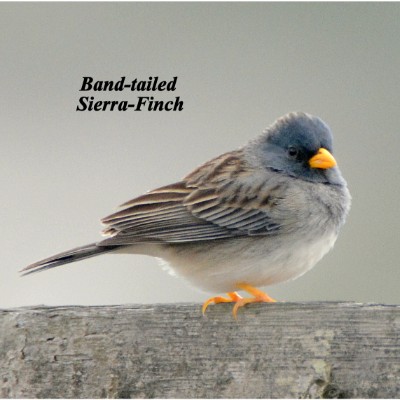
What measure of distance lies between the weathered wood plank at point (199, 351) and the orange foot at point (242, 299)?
61mm

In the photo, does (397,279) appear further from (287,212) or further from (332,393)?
(332,393)

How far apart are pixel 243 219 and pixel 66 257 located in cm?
86

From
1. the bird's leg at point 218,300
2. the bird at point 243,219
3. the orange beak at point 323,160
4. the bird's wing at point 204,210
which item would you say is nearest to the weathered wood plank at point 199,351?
the bird's leg at point 218,300

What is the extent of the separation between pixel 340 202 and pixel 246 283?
708 millimetres

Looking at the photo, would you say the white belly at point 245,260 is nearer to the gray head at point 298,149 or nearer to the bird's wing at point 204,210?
the bird's wing at point 204,210

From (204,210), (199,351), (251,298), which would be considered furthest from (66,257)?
(199,351)

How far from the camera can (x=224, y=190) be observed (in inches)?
171

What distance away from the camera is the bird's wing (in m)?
4.14

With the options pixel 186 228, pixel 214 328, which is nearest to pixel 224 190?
pixel 186 228

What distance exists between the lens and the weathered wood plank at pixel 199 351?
302 centimetres

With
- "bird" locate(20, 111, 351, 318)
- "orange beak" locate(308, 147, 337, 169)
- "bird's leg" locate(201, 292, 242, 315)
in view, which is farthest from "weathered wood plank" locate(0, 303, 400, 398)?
"orange beak" locate(308, 147, 337, 169)

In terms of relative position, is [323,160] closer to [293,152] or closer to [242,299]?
[293,152]

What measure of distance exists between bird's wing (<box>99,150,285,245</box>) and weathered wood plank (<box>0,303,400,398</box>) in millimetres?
878

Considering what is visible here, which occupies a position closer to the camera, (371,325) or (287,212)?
(371,325)
